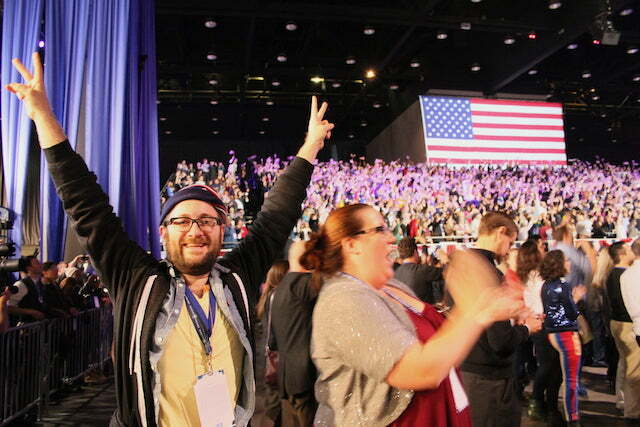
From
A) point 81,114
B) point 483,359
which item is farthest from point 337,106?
point 483,359

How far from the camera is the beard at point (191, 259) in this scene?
1447 millimetres

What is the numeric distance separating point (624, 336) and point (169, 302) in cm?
451

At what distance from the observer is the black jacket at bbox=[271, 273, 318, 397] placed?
2951mm

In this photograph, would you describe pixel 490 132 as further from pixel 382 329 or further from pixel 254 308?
pixel 382 329

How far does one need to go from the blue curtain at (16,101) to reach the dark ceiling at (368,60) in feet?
17.1

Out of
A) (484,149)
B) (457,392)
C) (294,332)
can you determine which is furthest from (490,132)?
(457,392)

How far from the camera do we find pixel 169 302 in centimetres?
139

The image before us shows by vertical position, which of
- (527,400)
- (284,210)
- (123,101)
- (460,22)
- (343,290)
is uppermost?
(460,22)

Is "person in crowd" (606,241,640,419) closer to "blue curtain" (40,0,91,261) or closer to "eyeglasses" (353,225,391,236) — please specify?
"eyeglasses" (353,225,391,236)

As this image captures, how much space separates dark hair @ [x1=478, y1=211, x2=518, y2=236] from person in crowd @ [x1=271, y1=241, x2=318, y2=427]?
1.05 meters

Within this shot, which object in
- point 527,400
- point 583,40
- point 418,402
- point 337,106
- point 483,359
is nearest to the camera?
point 418,402

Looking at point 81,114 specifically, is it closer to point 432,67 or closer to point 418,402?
point 418,402

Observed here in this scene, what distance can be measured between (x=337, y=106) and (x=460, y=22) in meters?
7.69

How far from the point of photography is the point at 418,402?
1.24 m
